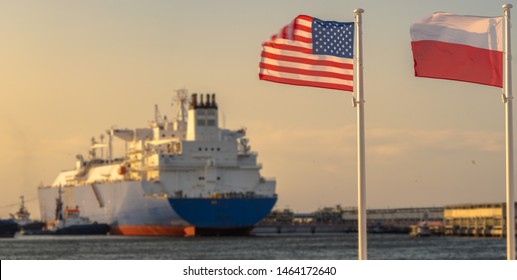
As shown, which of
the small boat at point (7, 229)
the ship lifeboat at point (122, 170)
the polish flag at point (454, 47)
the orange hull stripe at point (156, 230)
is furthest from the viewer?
the small boat at point (7, 229)

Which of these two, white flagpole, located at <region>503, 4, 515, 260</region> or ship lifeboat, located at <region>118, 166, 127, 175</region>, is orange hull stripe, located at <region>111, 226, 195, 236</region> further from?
white flagpole, located at <region>503, 4, 515, 260</region>

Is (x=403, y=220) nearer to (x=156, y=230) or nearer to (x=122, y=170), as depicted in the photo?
(x=122, y=170)

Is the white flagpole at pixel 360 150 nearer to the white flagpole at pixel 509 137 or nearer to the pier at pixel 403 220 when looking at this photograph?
the white flagpole at pixel 509 137

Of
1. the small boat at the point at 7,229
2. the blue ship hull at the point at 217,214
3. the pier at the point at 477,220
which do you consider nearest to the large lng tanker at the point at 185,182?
the blue ship hull at the point at 217,214

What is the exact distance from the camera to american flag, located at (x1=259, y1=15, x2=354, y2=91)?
72.1ft

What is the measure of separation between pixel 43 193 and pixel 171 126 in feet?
88.1

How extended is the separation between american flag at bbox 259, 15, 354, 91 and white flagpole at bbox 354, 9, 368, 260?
22 centimetres

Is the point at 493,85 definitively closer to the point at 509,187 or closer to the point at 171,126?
the point at 509,187

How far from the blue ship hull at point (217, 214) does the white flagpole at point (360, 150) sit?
59346mm

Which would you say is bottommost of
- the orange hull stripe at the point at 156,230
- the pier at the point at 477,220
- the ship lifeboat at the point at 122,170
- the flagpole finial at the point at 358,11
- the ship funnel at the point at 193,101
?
the orange hull stripe at the point at 156,230

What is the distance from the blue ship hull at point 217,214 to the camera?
81438mm

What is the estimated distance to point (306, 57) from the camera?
22047 millimetres

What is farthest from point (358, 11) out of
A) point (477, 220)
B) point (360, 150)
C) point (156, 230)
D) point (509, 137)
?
point (477, 220)

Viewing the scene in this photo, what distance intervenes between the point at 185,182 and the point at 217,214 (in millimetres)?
5760
